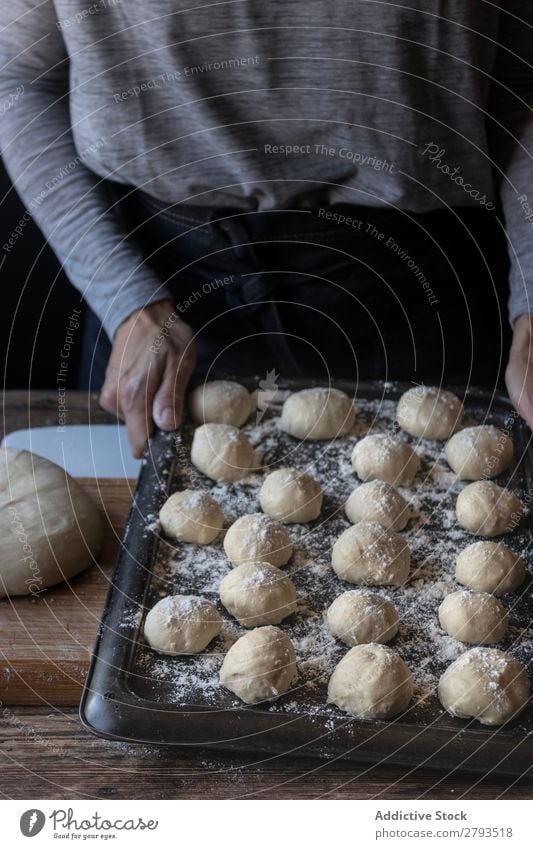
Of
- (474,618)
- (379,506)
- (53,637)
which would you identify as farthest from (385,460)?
(53,637)

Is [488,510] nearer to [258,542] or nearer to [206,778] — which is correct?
[258,542]

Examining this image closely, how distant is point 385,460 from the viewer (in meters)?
1.23

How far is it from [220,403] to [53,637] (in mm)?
457

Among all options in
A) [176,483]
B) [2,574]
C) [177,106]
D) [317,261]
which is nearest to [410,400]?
[317,261]

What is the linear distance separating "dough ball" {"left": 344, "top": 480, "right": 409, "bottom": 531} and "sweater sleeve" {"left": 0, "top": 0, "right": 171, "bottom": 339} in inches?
17.6

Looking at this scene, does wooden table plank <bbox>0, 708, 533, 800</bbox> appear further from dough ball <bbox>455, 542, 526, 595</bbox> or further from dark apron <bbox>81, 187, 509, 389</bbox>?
dark apron <bbox>81, 187, 509, 389</bbox>

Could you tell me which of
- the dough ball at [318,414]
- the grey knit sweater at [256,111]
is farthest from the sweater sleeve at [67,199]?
the dough ball at [318,414]

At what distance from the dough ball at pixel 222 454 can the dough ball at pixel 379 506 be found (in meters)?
0.17

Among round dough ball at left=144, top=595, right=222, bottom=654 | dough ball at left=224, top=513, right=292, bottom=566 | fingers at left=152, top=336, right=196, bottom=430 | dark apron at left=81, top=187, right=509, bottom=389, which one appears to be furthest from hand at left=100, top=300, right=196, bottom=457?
round dough ball at left=144, top=595, right=222, bottom=654

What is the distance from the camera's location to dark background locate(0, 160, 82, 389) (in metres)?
1.78

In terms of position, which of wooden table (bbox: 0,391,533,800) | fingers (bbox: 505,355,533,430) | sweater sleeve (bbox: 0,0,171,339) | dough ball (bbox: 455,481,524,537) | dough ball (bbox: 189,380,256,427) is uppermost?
sweater sleeve (bbox: 0,0,171,339)

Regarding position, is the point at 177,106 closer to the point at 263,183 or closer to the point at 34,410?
the point at 263,183

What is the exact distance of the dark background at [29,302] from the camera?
1781mm

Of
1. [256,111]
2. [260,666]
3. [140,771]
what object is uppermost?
[256,111]
